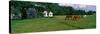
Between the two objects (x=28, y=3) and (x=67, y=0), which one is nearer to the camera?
(x=28, y=3)

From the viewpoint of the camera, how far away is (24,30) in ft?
4.12

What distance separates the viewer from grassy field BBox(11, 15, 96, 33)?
1242 mm

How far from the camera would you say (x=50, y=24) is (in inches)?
52.5

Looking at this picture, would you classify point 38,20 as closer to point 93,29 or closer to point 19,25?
point 19,25

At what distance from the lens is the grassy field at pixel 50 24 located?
124cm

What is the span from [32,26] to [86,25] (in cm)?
53

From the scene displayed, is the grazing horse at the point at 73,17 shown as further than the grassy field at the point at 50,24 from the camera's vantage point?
Yes

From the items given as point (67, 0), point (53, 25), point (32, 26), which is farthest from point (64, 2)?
point (32, 26)

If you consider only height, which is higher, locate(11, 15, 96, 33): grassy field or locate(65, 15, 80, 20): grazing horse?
locate(65, 15, 80, 20): grazing horse

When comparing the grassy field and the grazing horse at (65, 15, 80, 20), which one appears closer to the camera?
the grassy field

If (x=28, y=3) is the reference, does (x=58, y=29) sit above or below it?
below

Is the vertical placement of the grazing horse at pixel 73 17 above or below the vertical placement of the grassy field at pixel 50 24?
above
